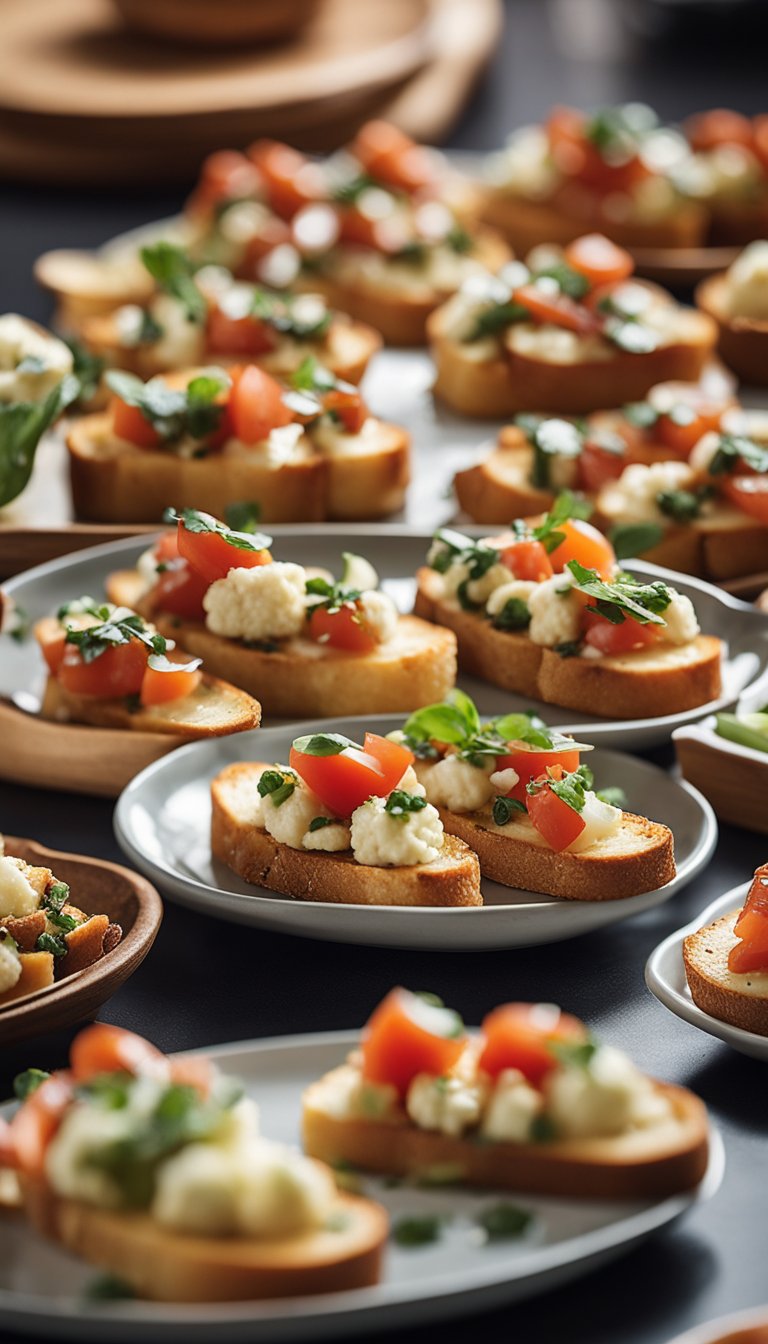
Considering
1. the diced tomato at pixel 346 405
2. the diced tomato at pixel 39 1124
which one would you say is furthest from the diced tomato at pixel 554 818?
the diced tomato at pixel 346 405

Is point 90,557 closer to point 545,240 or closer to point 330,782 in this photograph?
point 330,782

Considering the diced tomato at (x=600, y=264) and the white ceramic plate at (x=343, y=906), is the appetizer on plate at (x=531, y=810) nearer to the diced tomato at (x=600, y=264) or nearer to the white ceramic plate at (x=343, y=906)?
the white ceramic plate at (x=343, y=906)

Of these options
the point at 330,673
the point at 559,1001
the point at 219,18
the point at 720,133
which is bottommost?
the point at 559,1001

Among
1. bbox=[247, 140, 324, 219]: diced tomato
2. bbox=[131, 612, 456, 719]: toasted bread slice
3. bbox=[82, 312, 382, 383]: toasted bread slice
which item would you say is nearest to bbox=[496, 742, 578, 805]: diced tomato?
bbox=[131, 612, 456, 719]: toasted bread slice

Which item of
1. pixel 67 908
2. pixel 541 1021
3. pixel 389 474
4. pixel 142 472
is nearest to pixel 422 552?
pixel 389 474

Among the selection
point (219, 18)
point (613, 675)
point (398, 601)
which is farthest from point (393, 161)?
point (613, 675)

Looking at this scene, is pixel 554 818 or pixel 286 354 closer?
pixel 554 818

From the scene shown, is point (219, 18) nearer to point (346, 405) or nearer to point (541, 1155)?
point (346, 405)
